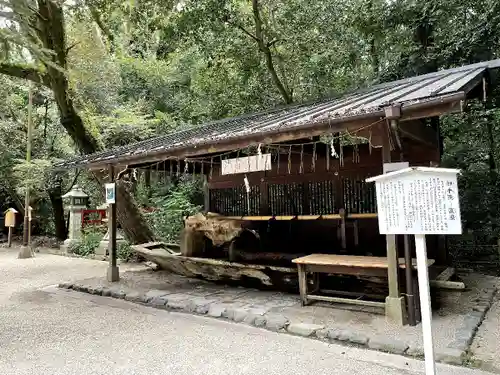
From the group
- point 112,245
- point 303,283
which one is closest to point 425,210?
point 303,283

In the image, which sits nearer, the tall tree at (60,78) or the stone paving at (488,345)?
the stone paving at (488,345)

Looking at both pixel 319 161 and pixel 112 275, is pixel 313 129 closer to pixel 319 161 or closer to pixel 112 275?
pixel 319 161

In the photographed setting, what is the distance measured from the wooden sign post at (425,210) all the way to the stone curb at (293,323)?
40.6 inches

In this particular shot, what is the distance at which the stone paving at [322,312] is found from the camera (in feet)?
13.1

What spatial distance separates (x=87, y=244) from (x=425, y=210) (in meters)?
12.2

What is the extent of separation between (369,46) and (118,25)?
23.5 feet

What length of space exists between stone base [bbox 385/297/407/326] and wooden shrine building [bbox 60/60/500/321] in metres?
0.01

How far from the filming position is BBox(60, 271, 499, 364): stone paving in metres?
3.99

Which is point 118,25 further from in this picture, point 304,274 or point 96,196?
point 304,274

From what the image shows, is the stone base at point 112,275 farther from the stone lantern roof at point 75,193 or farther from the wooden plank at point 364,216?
the stone lantern roof at point 75,193

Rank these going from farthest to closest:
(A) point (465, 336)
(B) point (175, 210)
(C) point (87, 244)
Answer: (C) point (87, 244), (B) point (175, 210), (A) point (465, 336)

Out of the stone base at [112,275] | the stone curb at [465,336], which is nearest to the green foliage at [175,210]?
the stone base at [112,275]

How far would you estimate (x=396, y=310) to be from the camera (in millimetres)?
4586

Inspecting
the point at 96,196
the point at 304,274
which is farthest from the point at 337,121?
the point at 96,196
